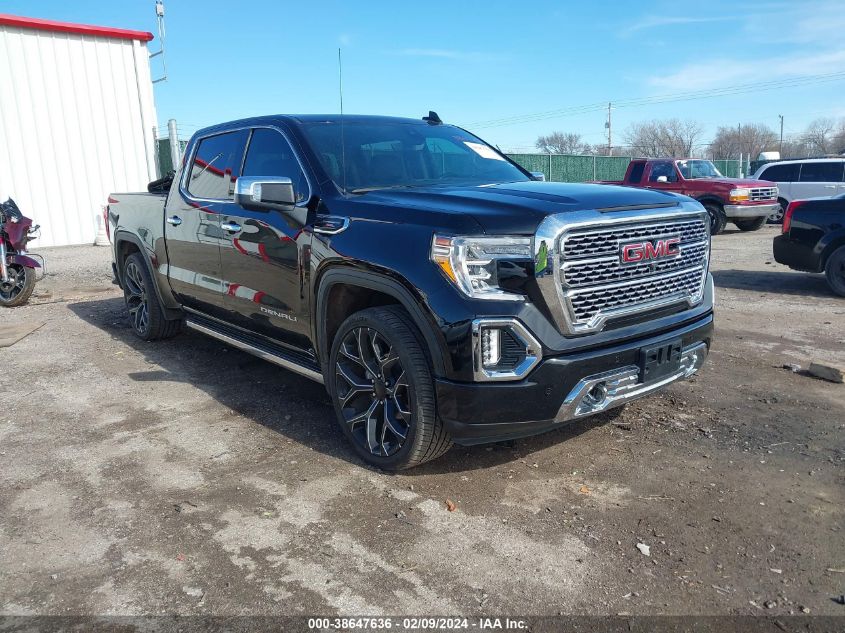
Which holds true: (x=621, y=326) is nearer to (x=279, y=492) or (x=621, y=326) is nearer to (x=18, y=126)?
(x=279, y=492)

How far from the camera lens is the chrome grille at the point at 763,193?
16.2 m

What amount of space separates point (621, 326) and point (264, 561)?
2036 millimetres

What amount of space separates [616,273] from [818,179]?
16892 mm

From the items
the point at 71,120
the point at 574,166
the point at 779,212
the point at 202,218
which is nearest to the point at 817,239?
the point at 202,218

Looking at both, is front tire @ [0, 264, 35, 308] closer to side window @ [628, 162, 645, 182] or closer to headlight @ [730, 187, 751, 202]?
side window @ [628, 162, 645, 182]

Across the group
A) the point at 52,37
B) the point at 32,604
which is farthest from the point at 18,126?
the point at 32,604

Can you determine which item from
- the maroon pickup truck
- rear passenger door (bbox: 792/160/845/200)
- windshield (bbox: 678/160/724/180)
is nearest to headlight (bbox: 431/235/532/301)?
the maroon pickup truck

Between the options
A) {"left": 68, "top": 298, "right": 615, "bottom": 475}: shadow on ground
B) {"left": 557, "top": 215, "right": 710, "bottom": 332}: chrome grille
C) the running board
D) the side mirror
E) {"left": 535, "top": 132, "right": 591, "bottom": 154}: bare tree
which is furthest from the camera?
{"left": 535, "top": 132, "right": 591, "bottom": 154}: bare tree

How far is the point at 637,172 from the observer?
671 inches

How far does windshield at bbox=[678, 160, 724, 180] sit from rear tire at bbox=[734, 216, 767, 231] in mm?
1316

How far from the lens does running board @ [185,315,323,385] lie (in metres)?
4.31

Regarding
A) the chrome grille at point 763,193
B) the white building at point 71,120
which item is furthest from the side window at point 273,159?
the chrome grille at point 763,193

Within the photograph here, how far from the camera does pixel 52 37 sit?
51.8ft

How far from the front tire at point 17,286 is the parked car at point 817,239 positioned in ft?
32.4
